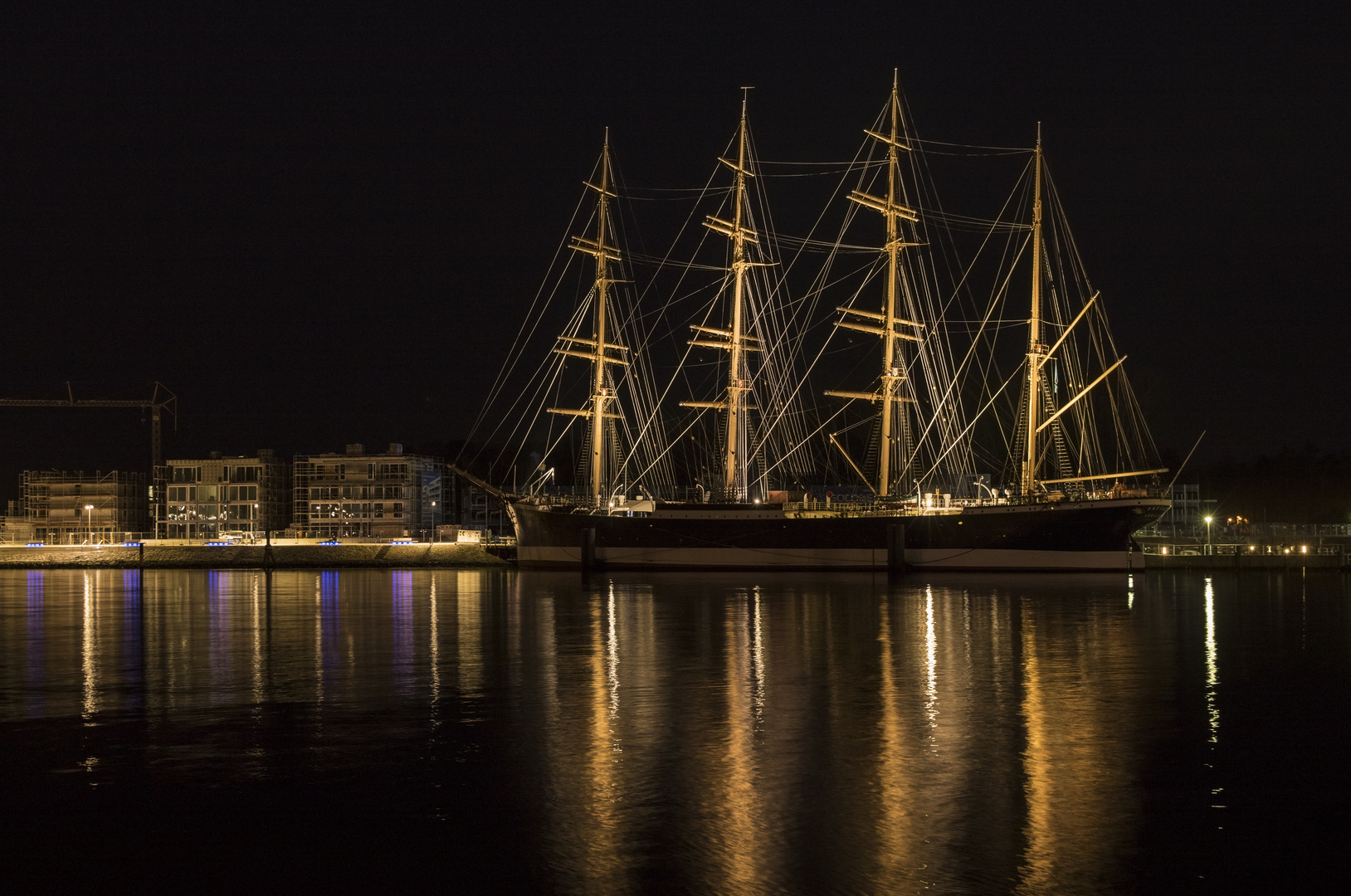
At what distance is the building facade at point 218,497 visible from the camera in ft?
454

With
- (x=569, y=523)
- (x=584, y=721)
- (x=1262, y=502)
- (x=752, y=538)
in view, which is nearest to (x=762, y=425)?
(x=752, y=538)

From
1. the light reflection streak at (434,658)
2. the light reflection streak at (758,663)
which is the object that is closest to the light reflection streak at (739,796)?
the light reflection streak at (758,663)

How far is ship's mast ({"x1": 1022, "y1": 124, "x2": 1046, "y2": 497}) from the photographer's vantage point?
7206 centimetres

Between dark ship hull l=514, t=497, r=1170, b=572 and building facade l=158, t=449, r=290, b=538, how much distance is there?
6609cm

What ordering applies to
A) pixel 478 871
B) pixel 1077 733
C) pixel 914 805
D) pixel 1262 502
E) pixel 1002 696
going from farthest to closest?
1. pixel 1262 502
2. pixel 1002 696
3. pixel 1077 733
4. pixel 914 805
5. pixel 478 871

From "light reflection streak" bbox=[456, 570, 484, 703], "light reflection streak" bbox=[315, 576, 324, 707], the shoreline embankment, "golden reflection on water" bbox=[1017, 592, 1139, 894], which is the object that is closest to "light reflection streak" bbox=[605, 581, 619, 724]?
"light reflection streak" bbox=[456, 570, 484, 703]

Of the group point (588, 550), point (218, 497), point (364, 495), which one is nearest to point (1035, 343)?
point (588, 550)

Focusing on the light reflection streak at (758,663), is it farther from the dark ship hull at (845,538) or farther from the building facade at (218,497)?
the building facade at (218,497)

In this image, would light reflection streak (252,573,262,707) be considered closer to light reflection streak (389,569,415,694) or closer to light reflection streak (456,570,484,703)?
light reflection streak (389,569,415,694)

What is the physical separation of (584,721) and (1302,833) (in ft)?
33.1

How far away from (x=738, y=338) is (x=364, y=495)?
217 feet

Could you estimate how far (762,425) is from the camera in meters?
80.4

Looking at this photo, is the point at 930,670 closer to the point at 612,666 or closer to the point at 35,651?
the point at 612,666

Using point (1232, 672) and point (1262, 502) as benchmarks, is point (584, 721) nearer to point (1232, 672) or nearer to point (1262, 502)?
point (1232, 672)
